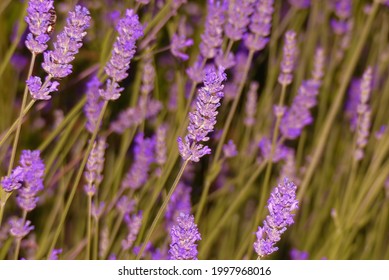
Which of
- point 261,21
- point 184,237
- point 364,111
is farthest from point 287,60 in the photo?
point 184,237

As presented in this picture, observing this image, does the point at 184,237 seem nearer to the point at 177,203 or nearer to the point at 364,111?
the point at 177,203

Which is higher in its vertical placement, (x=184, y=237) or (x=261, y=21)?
(x=261, y=21)

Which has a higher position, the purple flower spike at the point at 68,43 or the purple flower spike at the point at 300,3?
the purple flower spike at the point at 300,3

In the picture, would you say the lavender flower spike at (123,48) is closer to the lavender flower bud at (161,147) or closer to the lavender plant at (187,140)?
the lavender plant at (187,140)

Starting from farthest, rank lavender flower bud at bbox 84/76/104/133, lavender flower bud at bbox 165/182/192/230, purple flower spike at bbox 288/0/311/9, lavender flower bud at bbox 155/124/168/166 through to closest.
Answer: purple flower spike at bbox 288/0/311/9 < lavender flower bud at bbox 165/182/192/230 < lavender flower bud at bbox 155/124/168/166 < lavender flower bud at bbox 84/76/104/133

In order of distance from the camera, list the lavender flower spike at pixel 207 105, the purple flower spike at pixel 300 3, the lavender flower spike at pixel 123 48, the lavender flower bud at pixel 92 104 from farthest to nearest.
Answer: the purple flower spike at pixel 300 3
the lavender flower bud at pixel 92 104
the lavender flower spike at pixel 123 48
the lavender flower spike at pixel 207 105

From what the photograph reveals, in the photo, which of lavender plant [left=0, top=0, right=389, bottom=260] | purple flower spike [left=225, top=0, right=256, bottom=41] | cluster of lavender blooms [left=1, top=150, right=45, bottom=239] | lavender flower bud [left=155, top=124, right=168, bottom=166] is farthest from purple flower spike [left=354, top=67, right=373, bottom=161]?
cluster of lavender blooms [left=1, top=150, right=45, bottom=239]

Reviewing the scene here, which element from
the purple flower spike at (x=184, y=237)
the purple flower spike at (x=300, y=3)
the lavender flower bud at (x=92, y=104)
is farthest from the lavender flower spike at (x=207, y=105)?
the purple flower spike at (x=300, y=3)

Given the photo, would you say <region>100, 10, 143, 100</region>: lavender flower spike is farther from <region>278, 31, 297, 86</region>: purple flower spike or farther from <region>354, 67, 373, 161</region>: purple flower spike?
<region>354, 67, 373, 161</region>: purple flower spike
